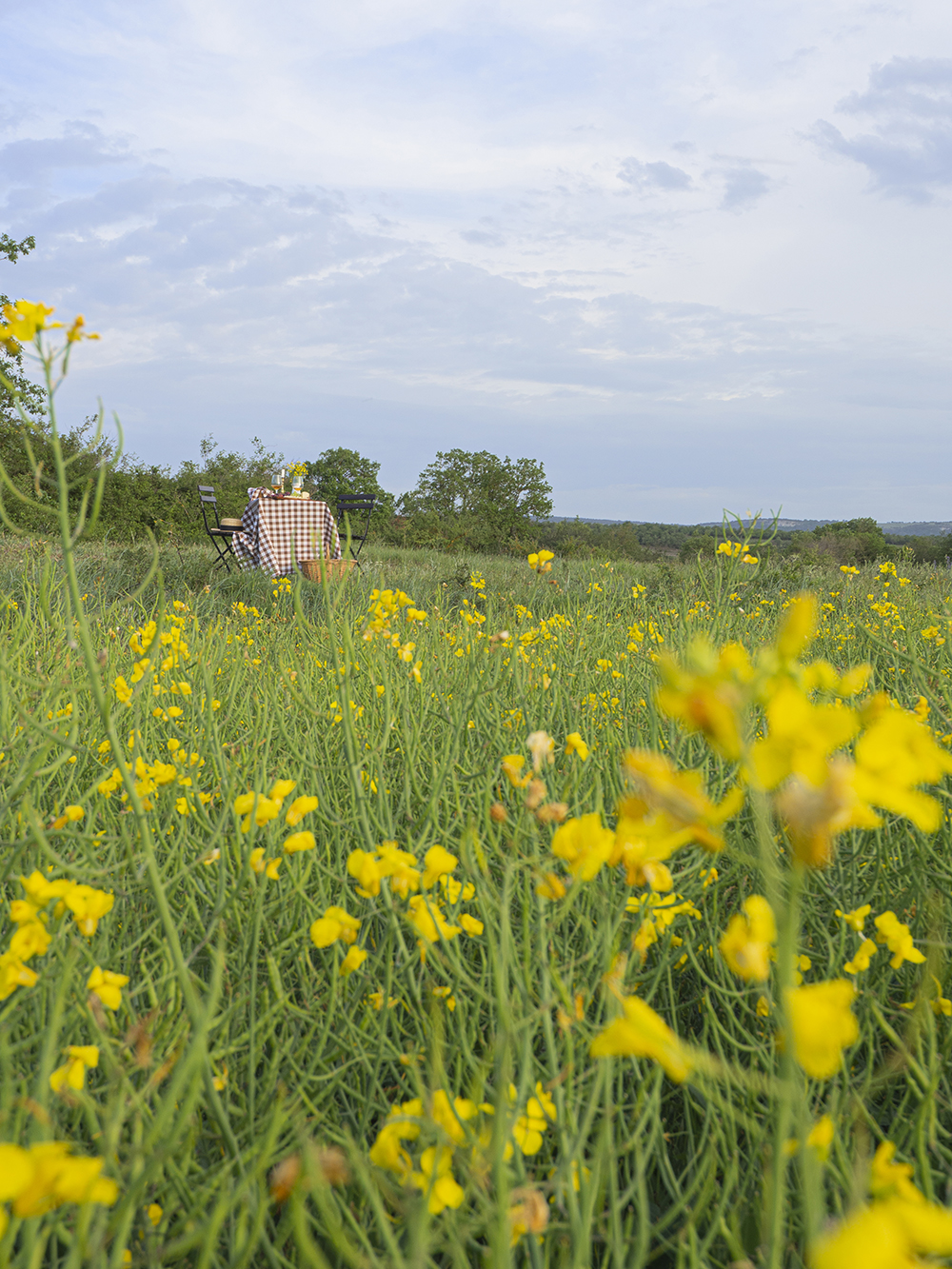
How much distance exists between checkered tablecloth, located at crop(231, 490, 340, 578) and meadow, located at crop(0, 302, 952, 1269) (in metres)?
4.91

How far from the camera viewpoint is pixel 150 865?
2.39 ft

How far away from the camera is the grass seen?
57 centimetres

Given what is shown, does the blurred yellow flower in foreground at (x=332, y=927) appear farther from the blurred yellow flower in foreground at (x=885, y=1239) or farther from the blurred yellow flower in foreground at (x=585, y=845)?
the blurred yellow flower in foreground at (x=885, y=1239)

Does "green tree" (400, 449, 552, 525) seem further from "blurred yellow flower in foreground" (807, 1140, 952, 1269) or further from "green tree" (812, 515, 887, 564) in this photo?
"blurred yellow flower in foreground" (807, 1140, 952, 1269)

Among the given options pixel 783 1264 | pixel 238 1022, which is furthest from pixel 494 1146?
pixel 238 1022

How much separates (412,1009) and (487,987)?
0.10 meters

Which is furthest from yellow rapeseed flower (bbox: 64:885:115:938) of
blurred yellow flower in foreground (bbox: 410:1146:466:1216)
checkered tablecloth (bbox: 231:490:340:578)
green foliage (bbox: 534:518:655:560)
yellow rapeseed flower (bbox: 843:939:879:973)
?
green foliage (bbox: 534:518:655:560)

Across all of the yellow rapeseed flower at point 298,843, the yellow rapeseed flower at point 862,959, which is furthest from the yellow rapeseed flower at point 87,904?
the yellow rapeseed flower at point 862,959

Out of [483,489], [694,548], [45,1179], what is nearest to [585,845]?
[45,1179]

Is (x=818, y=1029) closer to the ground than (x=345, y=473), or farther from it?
closer to the ground

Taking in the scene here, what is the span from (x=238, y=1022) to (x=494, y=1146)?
2.14ft

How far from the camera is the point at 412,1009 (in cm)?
92

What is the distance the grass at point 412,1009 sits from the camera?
568 millimetres

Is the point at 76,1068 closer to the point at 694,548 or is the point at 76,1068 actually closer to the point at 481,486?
the point at 694,548
